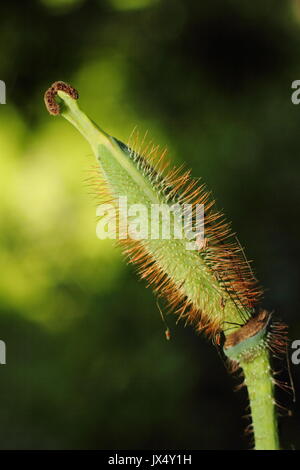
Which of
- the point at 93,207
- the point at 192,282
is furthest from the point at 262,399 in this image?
the point at 93,207

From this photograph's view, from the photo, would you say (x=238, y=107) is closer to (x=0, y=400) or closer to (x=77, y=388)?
(x=77, y=388)

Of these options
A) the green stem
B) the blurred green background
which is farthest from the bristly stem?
the blurred green background

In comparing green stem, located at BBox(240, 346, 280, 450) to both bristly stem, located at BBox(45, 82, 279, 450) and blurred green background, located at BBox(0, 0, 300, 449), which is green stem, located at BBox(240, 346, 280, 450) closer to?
bristly stem, located at BBox(45, 82, 279, 450)

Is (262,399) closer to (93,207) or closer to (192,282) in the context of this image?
(192,282)

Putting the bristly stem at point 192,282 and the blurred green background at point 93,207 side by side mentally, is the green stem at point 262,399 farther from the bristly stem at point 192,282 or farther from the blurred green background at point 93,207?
the blurred green background at point 93,207

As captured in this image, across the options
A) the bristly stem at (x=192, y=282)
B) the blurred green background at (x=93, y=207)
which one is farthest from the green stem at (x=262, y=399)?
the blurred green background at (x=93, y=207)
